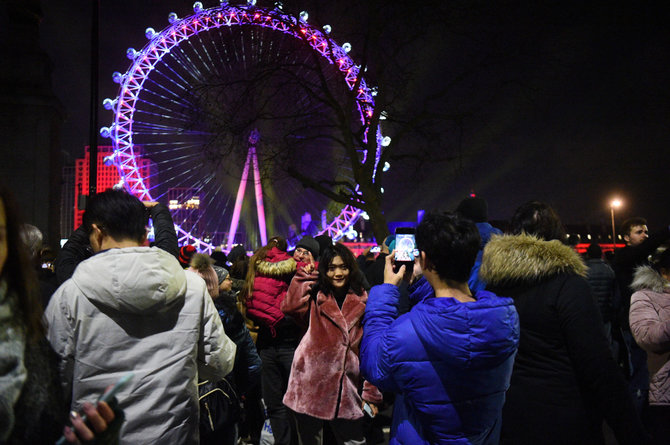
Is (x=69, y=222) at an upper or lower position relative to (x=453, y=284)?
lower

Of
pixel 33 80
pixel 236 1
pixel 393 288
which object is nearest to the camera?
pixel 393 288

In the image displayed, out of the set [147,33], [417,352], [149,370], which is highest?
[147,33]

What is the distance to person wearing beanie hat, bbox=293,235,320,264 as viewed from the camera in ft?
16.2

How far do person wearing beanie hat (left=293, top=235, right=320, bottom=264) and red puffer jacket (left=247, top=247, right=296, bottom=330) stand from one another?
0.08 meters

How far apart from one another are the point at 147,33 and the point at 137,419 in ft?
57.8

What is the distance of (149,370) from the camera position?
6.65 feet

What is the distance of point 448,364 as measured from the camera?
5.96 ft

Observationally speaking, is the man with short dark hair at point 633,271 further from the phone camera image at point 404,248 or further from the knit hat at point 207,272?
the knit hat at point 207,272

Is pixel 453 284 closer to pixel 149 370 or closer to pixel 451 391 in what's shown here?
pixel 451 391

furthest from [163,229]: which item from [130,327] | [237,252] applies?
[237,252]

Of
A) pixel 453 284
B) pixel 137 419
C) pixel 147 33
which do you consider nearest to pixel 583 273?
pixel 453 284

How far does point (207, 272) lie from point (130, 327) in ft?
6.12

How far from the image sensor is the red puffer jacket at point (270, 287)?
15.2 ft

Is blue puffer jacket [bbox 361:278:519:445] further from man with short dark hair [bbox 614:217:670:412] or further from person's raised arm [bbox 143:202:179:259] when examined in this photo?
man with short dark hair [bbox 614:217:670:412]
